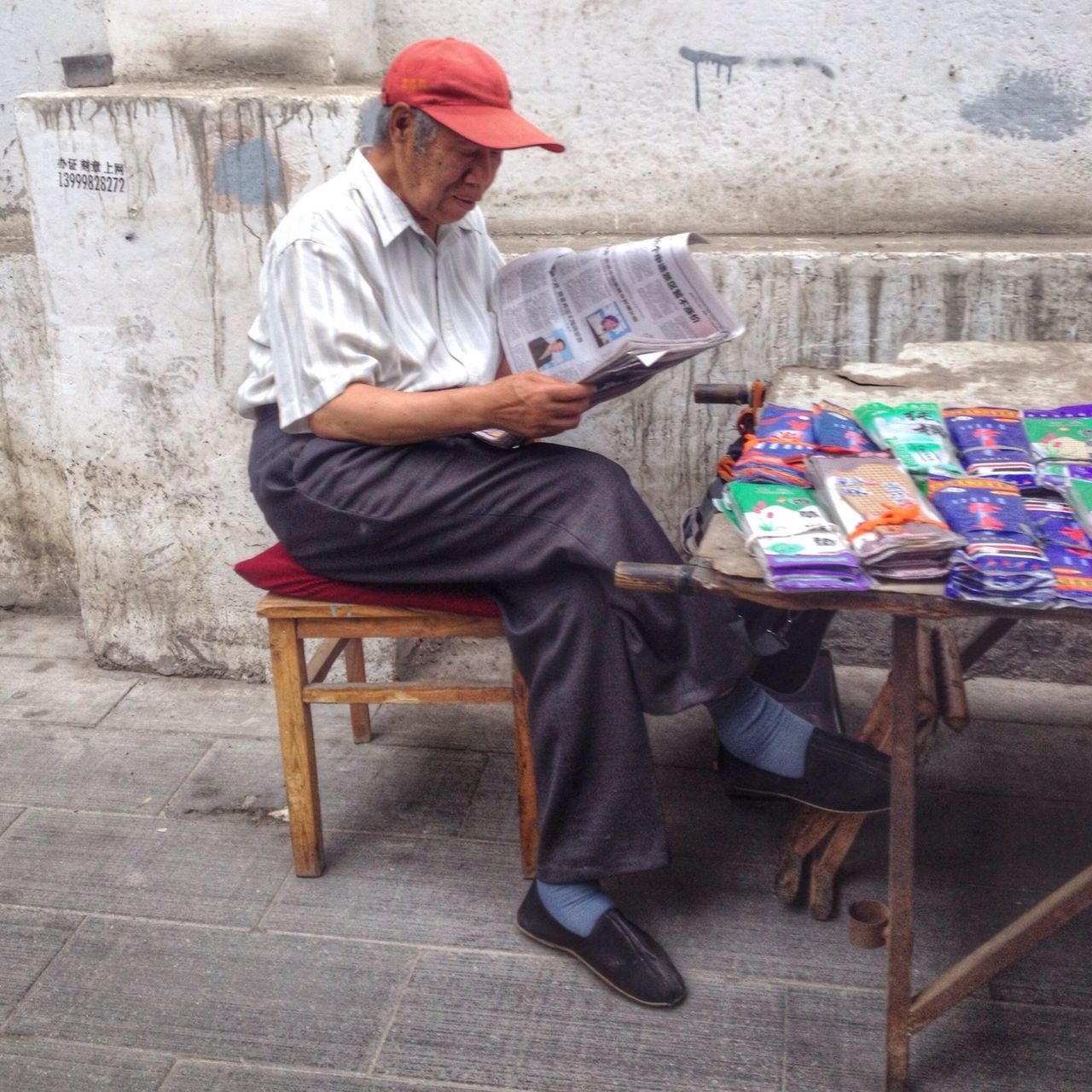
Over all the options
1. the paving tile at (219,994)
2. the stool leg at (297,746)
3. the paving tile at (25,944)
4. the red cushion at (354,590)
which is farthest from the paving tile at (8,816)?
the red cushion at (354,590)

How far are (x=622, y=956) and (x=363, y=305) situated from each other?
3.83ft

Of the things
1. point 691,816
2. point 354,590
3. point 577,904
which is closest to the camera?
point 577,904

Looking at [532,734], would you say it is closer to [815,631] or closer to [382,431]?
[382,431]

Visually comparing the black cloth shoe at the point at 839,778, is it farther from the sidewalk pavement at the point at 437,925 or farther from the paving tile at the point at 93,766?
the paving tile at the point at 93,766

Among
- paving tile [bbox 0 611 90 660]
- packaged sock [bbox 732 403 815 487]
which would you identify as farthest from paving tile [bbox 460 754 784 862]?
paving tile [bbox 0 611 90 660]

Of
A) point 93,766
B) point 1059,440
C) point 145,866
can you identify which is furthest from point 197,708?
point 1059,440

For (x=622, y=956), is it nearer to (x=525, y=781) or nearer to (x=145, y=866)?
(x=525, y=781)

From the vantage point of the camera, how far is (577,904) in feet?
7.14

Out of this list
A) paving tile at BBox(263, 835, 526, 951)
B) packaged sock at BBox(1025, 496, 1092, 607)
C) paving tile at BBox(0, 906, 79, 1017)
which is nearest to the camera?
packaged sock at BBox(1025, 496, 1092, 607)

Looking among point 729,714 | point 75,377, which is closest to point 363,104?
point 75,377

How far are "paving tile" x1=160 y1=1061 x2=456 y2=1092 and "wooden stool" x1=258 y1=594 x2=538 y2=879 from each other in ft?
1.70

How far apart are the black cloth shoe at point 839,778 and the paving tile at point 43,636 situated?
2015mm

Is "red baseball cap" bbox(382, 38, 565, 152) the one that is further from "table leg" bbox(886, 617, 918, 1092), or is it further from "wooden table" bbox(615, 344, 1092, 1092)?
"table leg" bbox(886, 617, 918, 1092)

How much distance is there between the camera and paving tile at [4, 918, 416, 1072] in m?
2.01
